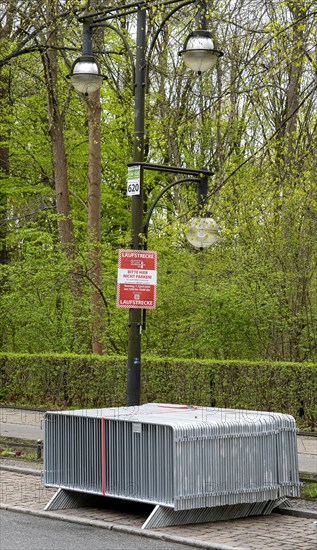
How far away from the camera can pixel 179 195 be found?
2764 cm

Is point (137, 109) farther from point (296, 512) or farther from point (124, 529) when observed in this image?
point (124, 529)

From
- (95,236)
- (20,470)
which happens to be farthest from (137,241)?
(95,236)

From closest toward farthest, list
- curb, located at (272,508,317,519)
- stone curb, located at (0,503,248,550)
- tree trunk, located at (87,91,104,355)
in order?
stone curb, located at (0,503,248,550) → curb, located at (272,508,317,519) → tree trunk, located at (87,91,104,355)

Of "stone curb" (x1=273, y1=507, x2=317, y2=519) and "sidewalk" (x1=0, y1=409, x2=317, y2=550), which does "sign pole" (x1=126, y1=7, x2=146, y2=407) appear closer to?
"sidewalk" (x1=0, y1=409, x2=317, y2=550)

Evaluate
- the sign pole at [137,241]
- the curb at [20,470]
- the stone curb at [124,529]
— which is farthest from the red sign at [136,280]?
the stone curb at [124,529]

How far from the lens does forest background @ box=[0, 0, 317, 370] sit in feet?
68.9

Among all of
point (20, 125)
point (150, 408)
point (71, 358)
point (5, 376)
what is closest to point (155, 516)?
point (150, 408)

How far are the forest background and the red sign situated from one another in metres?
1.27

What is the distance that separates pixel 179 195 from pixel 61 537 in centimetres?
1877

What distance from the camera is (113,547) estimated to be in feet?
29.9

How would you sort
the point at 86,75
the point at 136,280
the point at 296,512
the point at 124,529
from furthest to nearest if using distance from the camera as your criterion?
the point at 86,75 < the point at 136,280 < the point at 296,512 < the point at 124,529

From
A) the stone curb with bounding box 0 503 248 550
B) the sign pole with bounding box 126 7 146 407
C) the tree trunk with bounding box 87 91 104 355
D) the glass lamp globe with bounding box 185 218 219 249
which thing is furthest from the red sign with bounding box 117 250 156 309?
the tree trunk with bounding box 87 91 104 355

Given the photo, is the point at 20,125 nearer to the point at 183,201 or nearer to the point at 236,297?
the point at 183,201

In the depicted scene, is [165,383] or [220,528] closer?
[220,528]
